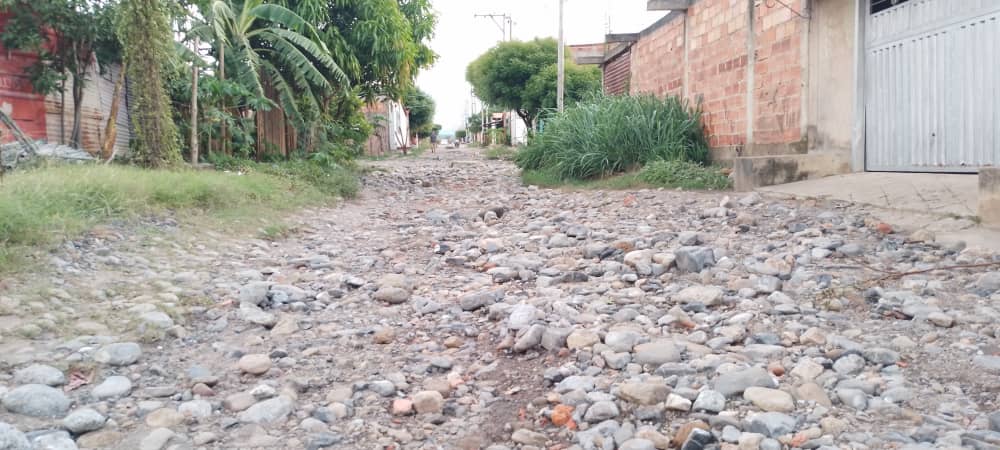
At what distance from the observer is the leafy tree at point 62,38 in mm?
8617

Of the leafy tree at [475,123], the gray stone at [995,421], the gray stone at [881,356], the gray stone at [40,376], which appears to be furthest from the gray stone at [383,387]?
the leafy tree at [475,123]

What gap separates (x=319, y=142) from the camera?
509 inches

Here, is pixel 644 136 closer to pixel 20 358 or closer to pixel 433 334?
pixel 433 334

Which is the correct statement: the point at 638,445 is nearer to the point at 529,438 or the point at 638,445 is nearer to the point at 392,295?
the point at 529,438

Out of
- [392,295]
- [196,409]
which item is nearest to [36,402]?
[196,409]

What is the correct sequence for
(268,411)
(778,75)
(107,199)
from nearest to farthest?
(268,411), (107,199), (778,75)

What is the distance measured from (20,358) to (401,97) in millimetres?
12092

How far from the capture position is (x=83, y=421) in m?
2.67

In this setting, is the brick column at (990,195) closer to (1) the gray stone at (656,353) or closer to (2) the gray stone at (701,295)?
(2) the gray stone at (701,295)

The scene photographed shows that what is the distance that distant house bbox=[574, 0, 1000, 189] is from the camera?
235 inches

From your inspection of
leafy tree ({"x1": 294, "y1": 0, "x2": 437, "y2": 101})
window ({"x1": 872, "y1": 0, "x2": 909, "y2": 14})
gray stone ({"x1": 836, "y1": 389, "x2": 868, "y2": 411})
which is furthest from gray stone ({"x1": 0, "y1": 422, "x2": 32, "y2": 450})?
leafy tree ({"x1": 294, "y1": 0, "x2": 437, "y2": 101})

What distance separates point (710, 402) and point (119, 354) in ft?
8.38

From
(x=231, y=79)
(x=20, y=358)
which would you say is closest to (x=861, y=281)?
(x=20, y=358)

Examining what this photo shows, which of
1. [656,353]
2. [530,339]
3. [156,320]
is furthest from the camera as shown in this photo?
[156,320]
